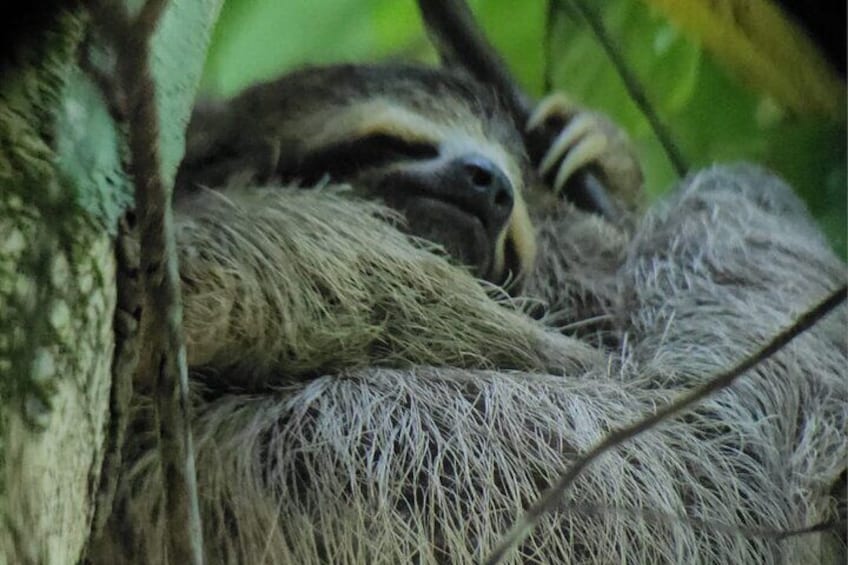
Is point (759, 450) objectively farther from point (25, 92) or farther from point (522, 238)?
point (25, 92)

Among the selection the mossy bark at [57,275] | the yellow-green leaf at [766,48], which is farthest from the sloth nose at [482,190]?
the mossy bark at [57,275]

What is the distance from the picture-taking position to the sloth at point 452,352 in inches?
43.4

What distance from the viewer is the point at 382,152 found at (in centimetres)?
143

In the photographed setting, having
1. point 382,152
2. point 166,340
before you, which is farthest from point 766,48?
point 166,340

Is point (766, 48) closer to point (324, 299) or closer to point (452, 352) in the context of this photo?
point (452, 352)

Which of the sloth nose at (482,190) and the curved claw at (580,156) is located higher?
the curved claw at (580,156)

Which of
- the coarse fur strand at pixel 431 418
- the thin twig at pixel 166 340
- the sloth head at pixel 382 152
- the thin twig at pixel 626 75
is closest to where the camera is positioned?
the thin twig at pixel 166 340

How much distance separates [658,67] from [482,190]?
0.38 metres

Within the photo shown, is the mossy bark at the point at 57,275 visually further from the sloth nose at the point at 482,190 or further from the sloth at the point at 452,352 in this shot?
the sloth nose at the point at 482,190

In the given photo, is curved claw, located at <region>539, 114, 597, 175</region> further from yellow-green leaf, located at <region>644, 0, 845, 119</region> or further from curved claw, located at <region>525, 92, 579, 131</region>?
yellow-green leaf, located at <region>644, 0, 845, 119</region>

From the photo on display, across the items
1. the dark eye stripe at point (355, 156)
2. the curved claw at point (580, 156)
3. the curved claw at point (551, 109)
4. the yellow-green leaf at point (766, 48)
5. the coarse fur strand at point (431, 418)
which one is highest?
the yellow-green leaf at point (766, 48)

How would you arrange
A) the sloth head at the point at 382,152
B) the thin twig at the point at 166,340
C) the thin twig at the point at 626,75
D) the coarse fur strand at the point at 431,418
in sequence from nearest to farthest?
the thin twig at the point at 166,340 < the coarse fur strand at the point at 431,418 < the sloth head at the point at 382,152 < the thin twig at the point at 626,75

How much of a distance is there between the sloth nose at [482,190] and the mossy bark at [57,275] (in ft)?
2.04

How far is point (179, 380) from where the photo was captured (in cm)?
75
